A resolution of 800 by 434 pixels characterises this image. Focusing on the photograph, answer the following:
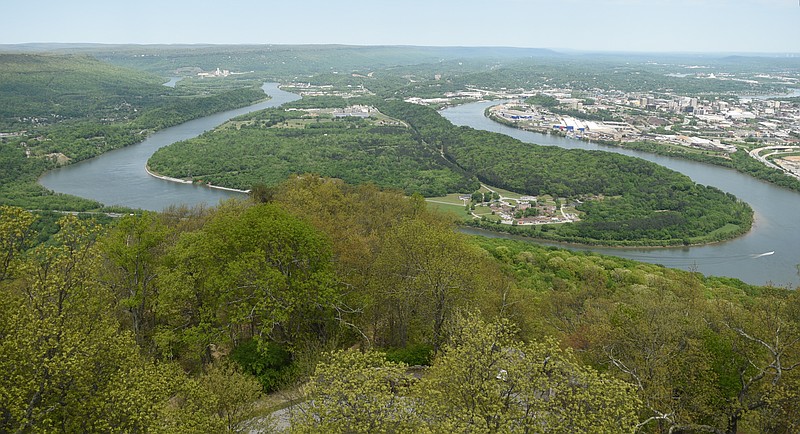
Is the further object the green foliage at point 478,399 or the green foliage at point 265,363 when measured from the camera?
the green foliage at point 265,363

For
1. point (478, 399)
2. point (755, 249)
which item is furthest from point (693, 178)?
point (478, 399)

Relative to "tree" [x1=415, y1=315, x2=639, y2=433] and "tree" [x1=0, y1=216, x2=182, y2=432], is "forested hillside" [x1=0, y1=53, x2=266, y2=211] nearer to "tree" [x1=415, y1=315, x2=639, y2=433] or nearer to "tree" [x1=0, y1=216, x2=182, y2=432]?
"tree" [x1=0, y1=216, x2=182, y2=432]

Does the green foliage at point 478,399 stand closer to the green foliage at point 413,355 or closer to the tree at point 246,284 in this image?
the green foliage at point 413,355

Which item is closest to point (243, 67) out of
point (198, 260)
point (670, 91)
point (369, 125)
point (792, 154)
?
point (369, 125)

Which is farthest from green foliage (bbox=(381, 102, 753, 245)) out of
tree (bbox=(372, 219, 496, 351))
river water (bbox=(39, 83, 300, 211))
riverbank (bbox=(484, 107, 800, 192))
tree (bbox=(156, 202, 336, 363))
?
tree (bbox=(156, 202, 336, 363))

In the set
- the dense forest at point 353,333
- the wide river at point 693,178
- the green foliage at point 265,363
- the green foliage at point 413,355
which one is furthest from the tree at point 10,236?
the wide river at point 693,178

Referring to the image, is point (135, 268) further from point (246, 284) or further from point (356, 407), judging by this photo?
point (356, 407)

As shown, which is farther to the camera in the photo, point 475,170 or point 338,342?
point 475,170
